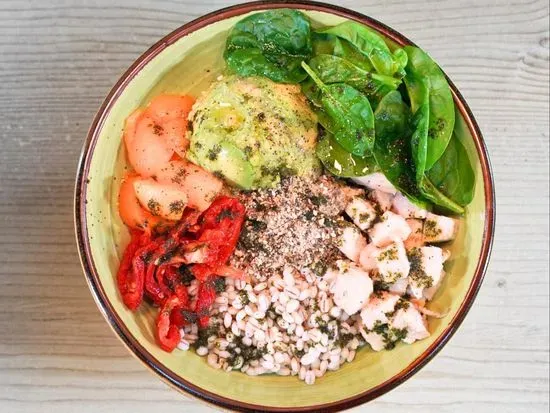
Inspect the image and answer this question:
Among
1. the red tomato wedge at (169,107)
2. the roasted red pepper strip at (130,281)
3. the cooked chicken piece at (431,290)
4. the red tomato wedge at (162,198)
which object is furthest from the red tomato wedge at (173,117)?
the cooked chicken piece at (431,290)

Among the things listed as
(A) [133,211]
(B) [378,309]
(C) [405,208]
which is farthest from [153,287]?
(C) [405,208]

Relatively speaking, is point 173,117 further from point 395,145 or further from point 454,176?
point 454,176

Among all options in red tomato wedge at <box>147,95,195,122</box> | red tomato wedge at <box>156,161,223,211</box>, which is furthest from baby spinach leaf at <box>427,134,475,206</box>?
red tomato wedge at <box>147,95,195,122</box>

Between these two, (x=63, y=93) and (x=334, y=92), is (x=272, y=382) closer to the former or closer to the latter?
(x=334, y=92)

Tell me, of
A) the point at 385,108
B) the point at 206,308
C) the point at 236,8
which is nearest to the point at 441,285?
the point at 385,108

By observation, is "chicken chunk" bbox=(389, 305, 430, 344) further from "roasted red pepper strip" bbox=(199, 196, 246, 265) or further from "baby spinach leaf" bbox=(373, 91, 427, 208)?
"roasted red pepper strip" bbox=(199, 196, 246, 265)

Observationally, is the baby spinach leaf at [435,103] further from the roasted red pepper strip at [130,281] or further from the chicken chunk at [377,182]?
the roasted red pepper strip at [130,281]
